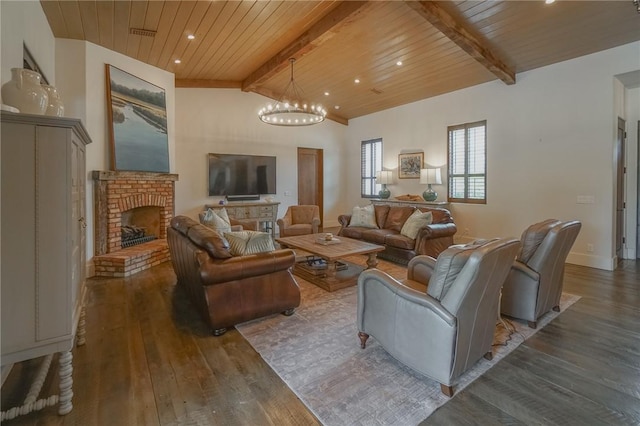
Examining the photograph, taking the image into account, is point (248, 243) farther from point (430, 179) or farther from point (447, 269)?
point (430, 179)

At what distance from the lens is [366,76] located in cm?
646

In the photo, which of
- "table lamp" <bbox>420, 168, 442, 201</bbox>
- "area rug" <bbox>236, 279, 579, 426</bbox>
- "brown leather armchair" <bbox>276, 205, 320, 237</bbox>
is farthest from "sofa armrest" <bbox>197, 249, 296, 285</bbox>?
"table lamp" <bbox>420, 168, 442, 201</bbox>

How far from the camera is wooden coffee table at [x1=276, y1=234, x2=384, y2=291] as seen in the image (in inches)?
156

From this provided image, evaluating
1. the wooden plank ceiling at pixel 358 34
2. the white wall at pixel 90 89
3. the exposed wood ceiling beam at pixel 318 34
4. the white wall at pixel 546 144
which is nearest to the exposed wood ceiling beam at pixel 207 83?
the wooden plank ceiling at pixel 358 34

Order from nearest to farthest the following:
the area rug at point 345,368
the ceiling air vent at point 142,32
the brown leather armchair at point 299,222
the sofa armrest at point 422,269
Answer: the area rug at point 345,368, the sofa armrest at point 422,269, the ceiling air vent at point 142,32, the brown leather armchair at point 299,222

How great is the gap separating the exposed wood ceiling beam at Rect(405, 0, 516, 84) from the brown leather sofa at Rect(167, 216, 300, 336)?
3.60m

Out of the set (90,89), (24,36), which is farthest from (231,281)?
(90,89)

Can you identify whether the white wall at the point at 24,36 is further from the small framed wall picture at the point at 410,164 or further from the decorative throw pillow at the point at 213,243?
the small framed wall picture at the point at 410,164

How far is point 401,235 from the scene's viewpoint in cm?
516

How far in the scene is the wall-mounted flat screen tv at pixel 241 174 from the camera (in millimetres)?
7309

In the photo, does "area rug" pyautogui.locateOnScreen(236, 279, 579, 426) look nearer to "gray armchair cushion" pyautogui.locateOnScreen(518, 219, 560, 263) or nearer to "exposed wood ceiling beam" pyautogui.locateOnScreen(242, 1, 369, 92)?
"gray armchair cushion" pyautogui.locateOnScreen(518, 219, 560, 263)

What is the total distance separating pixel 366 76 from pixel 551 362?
5.78 meters

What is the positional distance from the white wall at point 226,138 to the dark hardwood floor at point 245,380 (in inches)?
169

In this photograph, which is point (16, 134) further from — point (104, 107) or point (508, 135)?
point (508, 135)
